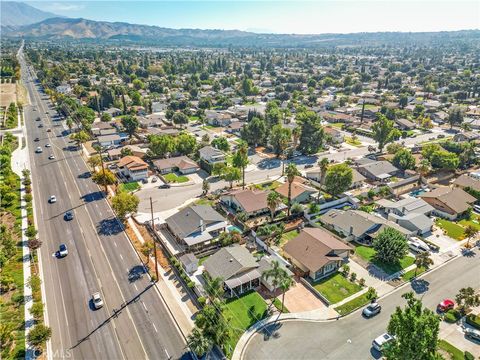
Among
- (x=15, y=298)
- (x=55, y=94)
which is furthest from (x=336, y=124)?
(x=55, y=94)

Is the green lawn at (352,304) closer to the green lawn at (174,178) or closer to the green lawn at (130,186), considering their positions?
the green lawn at (174,178)

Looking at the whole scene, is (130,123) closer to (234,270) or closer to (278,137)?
(278,137)

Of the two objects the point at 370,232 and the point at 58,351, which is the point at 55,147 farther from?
the point at 370,232

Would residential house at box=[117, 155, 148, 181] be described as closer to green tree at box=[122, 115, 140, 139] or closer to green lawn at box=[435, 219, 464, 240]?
green tree at box=[122, 115, 140, 139]

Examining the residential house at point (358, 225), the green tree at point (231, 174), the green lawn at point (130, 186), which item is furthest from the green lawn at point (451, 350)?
the green lawn at point (130, 186)

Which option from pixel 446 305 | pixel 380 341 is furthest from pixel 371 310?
pixel 446 305

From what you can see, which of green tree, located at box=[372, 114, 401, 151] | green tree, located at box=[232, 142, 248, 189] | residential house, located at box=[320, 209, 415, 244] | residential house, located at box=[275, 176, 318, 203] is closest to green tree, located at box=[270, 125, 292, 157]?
green tree, located at box=[232, 142, 248, 189]
